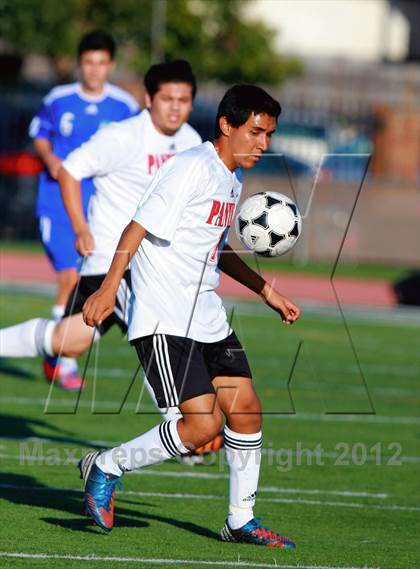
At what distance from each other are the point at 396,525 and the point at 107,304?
7.21 feet

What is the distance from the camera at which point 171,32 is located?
3478cm

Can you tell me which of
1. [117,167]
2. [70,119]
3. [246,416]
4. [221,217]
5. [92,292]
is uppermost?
[221,217]

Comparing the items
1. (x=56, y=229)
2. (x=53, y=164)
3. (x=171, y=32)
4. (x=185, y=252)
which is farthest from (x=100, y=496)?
(x=171, y=32)

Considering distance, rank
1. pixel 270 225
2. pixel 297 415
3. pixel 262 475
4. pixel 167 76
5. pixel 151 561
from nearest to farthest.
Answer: pixel 151 561
pixel 270 225
pixel 167 76
pixel 262 475
pixel 297 415

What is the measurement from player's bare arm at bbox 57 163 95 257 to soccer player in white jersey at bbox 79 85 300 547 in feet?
6.29

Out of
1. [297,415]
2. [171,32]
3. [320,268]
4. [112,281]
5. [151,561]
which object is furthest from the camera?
[171,32]

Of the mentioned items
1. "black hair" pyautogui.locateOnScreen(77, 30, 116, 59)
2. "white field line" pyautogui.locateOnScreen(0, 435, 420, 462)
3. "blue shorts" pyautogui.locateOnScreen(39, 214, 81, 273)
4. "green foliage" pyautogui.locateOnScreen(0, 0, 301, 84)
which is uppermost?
"black hair" pyautogui.locateOnScreen(77, 30, 116, 59)

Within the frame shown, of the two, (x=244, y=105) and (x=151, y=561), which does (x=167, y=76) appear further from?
(x=151, y=561)

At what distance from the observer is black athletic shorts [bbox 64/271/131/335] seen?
851 centimetres

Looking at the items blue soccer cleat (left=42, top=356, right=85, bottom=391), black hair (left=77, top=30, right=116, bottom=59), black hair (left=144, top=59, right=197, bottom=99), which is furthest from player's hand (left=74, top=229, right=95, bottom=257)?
black hair (left=77, top=30, right=116, bottom=59)

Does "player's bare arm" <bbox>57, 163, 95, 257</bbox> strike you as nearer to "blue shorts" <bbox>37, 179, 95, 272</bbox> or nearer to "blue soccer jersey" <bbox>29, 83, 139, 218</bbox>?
"blue soccer jersey" <bbox>29, 83, 139, 218</bbox>

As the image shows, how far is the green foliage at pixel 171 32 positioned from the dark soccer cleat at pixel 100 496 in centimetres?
2528

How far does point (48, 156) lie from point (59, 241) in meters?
0.70

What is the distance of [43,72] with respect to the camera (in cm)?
4028
